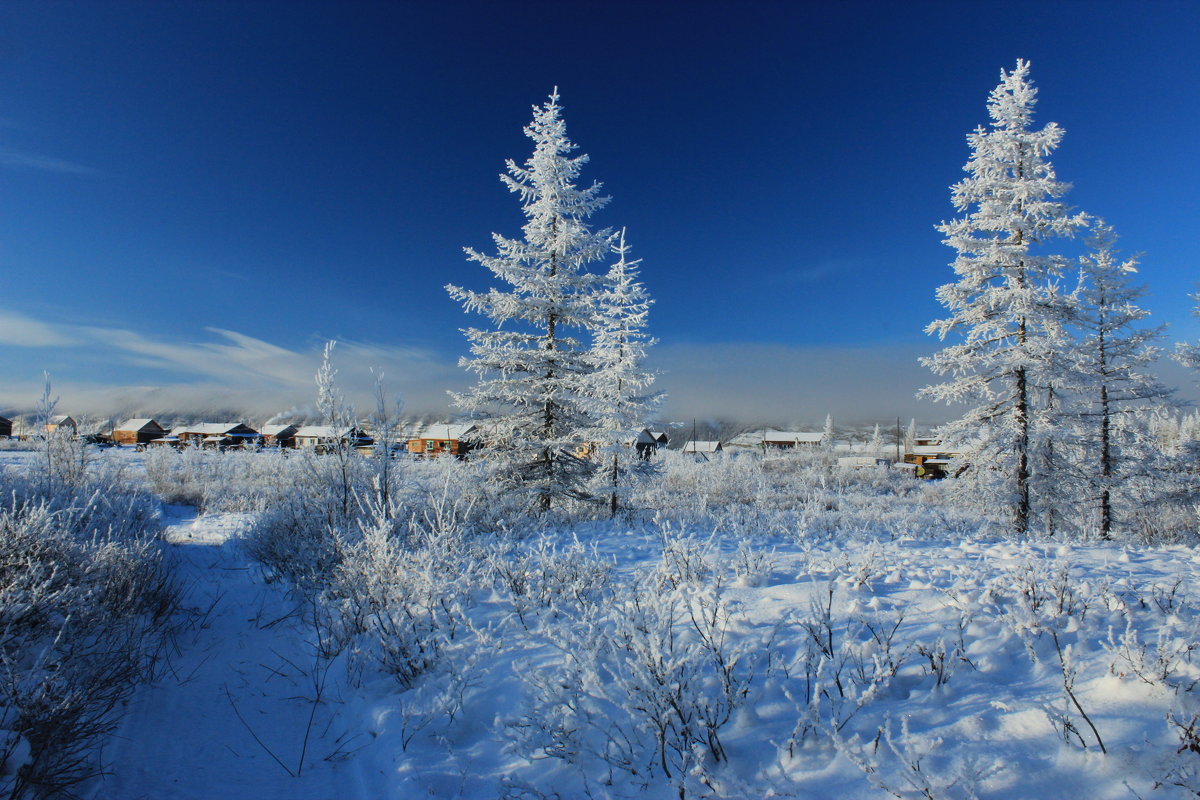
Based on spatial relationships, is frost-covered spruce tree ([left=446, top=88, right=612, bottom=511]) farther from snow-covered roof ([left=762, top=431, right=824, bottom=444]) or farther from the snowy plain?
snow-covered roof ([left=762, top=431, right=824, bottom=444])

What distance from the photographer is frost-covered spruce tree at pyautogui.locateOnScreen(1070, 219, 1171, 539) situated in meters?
13.6

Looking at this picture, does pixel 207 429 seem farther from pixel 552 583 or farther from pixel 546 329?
pixel 552 583

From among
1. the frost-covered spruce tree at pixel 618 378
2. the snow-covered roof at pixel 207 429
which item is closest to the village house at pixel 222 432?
the snow-covered roof at pixel 207 429

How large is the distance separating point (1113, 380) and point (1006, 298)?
6.11 metres

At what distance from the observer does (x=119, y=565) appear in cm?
438

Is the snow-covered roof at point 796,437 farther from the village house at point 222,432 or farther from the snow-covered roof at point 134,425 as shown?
the snow-covered roof at point 134,425

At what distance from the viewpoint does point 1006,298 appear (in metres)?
11.4

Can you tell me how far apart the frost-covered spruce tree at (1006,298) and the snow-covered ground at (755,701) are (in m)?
8.41

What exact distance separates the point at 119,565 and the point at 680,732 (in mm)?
5270

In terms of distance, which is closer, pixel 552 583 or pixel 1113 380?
pixel 552 583

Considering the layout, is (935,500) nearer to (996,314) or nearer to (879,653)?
(996,314)

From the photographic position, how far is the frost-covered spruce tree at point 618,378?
12.8m

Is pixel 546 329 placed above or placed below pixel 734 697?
above

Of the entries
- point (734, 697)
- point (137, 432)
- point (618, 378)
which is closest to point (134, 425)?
point (137, 432)
